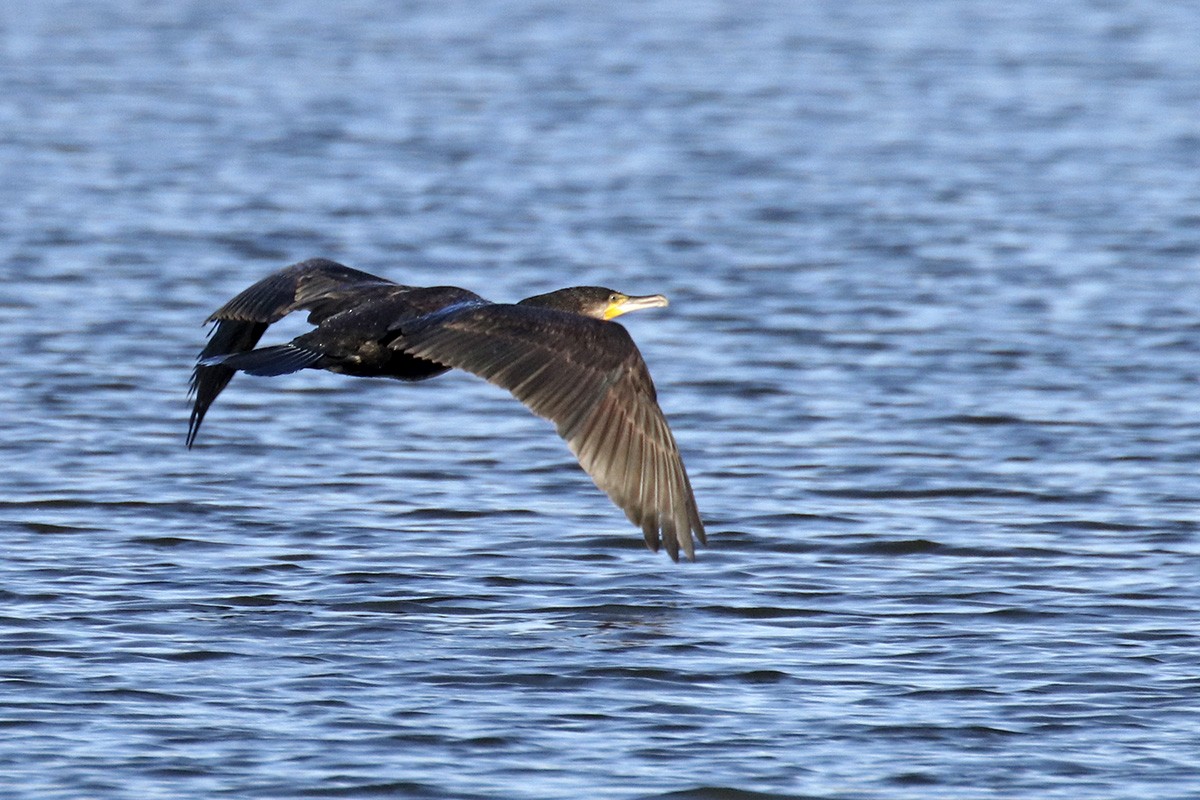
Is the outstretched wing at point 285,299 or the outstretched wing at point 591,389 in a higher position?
the outstretched wing at point 285,299

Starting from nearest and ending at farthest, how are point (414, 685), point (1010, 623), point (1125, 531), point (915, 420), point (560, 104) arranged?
point (414, 685) < point (1010, 623) < point (1125, 531) < point (915, 420) < point (560, 104)

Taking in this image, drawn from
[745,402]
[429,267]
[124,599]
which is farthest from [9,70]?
[124,599]

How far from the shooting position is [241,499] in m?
8.87

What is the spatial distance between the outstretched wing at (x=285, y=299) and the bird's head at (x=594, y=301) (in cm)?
58

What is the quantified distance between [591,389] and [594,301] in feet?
3.84

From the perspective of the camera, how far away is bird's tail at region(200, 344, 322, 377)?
711cm

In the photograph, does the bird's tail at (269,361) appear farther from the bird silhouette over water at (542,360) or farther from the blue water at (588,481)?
the blue water at (588,481)

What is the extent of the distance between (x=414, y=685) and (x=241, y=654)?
62cm

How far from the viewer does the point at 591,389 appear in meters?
6.86

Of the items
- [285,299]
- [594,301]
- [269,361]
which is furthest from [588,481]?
[269,361]

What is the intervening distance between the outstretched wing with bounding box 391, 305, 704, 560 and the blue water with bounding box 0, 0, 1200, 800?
49cm

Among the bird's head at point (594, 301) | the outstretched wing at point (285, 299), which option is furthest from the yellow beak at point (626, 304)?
the outstretched wing at point (285, 299)

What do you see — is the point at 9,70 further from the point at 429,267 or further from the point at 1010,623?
the point at 1010,623

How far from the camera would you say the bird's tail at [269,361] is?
7105 mm
